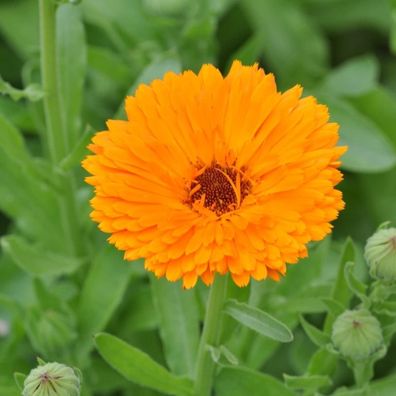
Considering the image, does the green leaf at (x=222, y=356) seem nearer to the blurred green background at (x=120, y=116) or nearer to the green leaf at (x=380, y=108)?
the blurred green background at (x=120, y=116)

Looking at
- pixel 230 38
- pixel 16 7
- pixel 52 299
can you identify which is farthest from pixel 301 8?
pixel 52 299

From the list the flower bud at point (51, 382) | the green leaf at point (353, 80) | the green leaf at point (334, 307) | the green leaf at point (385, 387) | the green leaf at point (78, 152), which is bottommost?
the flower bud at point (51, 382)

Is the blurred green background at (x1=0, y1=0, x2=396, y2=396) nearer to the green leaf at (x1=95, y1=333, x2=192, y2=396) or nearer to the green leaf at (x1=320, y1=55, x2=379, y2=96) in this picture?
the green leaf at (x1=320, y1=55, x2=379, y2=96)

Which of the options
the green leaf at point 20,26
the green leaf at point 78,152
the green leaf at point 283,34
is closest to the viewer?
the green leaf at point 78,152

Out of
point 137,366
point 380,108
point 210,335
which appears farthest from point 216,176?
point 380,108

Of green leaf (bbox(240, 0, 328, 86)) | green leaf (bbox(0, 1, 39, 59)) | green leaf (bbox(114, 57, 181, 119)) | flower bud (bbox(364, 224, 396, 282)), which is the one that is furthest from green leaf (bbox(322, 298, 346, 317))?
green leaf (bbox(0, 1, 39, 59))

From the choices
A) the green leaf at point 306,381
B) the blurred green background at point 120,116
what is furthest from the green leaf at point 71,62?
the green leaf at point 306,381
